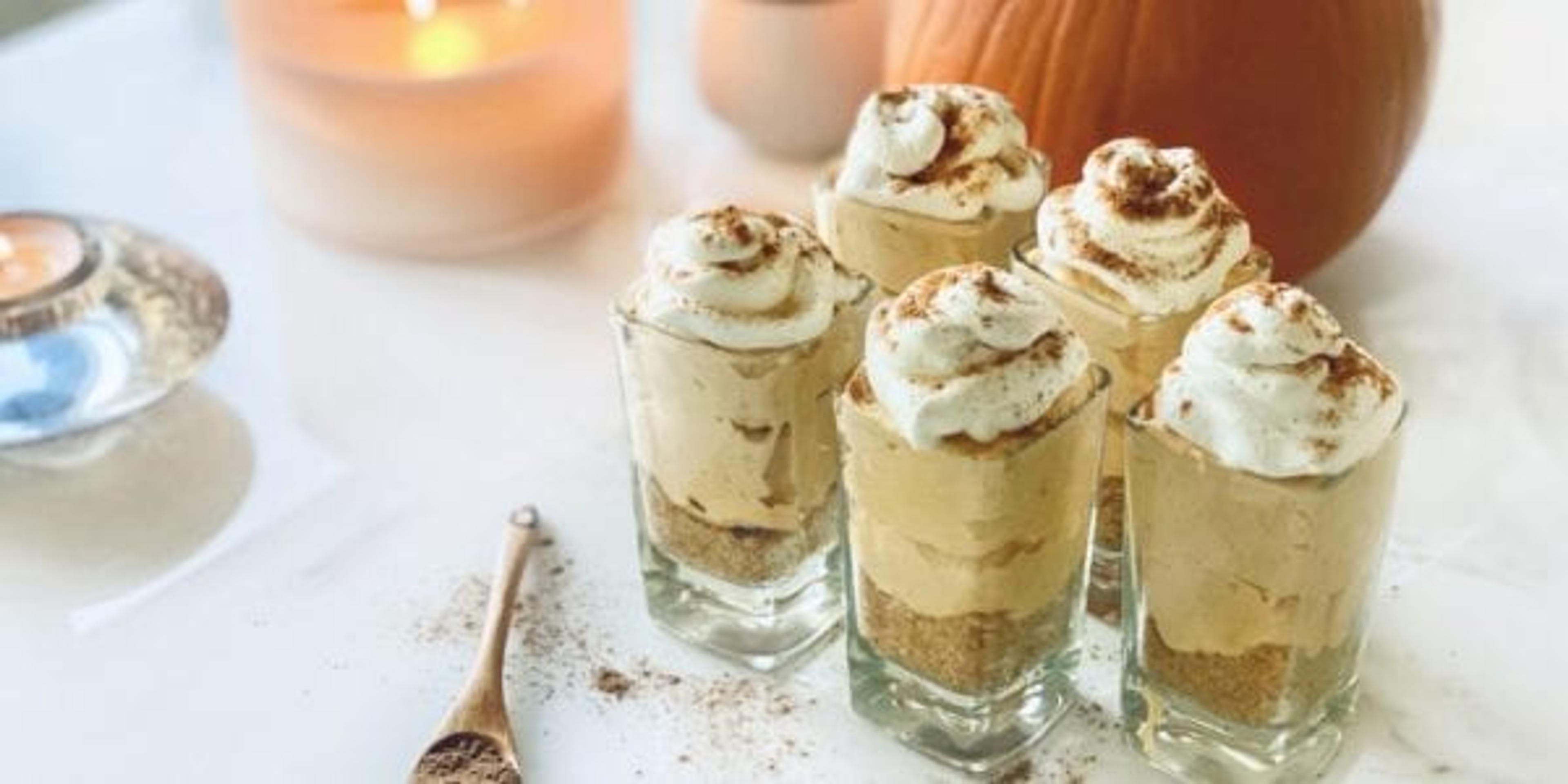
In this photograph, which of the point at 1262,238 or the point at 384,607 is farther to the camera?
the point at 1262,238

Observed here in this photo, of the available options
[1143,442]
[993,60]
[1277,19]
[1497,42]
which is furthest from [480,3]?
[1497,42]

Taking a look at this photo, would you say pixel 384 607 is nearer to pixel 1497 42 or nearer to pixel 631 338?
pixel 631 338

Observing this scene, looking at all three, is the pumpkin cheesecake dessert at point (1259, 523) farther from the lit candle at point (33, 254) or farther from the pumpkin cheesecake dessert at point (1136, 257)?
the lit candle at point (33, 254)

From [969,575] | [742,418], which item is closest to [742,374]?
[742,418]

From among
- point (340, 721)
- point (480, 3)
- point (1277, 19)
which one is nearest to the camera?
point (340, 721)

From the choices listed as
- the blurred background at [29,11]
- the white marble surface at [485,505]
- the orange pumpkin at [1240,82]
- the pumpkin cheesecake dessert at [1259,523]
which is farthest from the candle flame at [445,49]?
the blurred background at [29,11]

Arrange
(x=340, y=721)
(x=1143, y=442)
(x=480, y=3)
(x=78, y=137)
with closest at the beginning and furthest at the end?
(x=1143, y=442), (x=340, y=721), (x=480, y=3), (x=78, y=137)

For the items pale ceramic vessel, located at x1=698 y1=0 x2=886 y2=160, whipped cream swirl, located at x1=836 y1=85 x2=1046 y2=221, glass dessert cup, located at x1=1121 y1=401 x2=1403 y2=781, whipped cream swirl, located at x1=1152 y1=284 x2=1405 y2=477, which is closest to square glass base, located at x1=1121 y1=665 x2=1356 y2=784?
glass dessert cup, located at x1=1121 y1=401 x2=1403 y2=781
